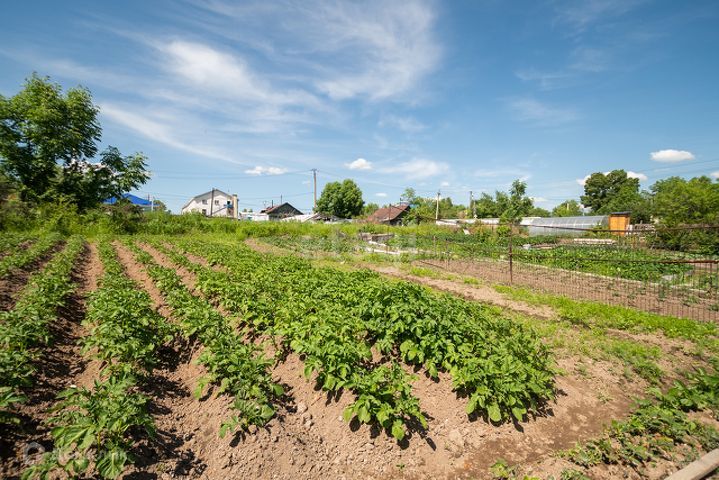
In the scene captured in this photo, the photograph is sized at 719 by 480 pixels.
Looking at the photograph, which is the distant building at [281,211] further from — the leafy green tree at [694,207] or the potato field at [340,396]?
the potato field at [340,396]

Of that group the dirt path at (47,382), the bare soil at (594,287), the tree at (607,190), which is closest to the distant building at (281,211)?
the bare soil at (594,287)

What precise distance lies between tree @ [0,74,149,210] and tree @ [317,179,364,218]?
39708 mm

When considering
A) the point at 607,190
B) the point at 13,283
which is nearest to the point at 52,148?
the point at 13,283

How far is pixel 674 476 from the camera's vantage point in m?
2.65

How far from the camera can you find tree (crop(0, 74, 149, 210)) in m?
25.2

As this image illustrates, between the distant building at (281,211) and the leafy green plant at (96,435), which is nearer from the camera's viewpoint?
the leafy green plant at (96,435)

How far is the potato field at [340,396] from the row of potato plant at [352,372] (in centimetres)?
2

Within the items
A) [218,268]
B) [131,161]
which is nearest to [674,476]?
[218,268]

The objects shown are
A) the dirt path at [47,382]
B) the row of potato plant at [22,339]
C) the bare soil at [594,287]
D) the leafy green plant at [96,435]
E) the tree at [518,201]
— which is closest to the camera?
the leafy green plant at [96,435]

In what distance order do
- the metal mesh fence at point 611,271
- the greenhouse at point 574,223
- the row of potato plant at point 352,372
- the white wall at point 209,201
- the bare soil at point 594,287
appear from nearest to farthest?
the row of potato plant at point 352,372 → the bare soil at point 594,287 → the metal mesh fence at point 611,271 → the greenhouse at point 574,223 → the white wall at point 209,201

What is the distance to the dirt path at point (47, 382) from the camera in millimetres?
2478

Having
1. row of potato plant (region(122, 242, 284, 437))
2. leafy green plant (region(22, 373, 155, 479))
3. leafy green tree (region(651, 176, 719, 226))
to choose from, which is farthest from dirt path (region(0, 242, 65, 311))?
leafy green tree (region(651, 176, 719, 226))

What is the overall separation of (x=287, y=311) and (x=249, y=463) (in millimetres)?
2411

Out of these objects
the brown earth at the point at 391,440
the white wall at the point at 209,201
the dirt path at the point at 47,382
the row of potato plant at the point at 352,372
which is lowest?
the brown earth at the point at 391,440
